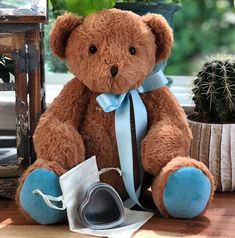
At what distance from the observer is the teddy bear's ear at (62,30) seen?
3.10ft

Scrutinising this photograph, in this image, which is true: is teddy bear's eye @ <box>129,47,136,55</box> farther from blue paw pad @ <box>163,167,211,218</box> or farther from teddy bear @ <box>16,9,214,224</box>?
blue paw pad @ <box>163,167,211,218</box>

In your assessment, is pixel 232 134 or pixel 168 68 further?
pixel 168 68

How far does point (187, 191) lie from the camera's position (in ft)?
2.87

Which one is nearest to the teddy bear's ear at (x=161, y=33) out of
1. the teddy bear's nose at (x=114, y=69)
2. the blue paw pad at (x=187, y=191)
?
the teddy bear's nose at (x=114, y=69)

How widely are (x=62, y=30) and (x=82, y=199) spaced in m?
0.29

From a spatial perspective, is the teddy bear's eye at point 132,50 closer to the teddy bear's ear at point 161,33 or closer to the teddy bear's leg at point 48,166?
the teddy bear's ear at point 161,33

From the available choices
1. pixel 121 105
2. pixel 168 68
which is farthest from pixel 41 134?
pixel 168 68

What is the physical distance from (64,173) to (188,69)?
67 centimetres

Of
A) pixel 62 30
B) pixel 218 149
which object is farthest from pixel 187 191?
pixel 62 30

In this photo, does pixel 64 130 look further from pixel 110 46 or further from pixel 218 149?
pixel 218 149

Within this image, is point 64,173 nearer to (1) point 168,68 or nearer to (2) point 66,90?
(2) point 66,90

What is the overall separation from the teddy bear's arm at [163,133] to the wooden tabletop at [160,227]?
10 centimetres

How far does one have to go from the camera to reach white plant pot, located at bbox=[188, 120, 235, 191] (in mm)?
1068

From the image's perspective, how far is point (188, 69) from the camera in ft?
4.81
